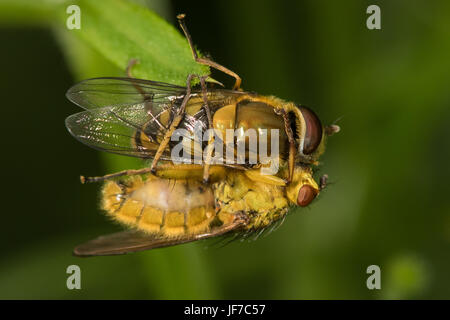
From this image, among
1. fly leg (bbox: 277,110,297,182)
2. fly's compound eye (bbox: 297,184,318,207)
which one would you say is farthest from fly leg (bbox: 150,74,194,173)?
fly's compound eye (bbox: 297,184,318,207)

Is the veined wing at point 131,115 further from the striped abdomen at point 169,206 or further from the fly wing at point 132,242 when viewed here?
the fly wing at point 132,242

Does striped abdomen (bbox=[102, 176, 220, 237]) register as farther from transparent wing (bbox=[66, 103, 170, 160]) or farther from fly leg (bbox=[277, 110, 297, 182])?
fly leg (bbox=[277, 110, 297, 182])

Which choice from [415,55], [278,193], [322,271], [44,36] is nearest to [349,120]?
[415,55]

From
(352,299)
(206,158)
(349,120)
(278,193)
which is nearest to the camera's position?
(206,158)

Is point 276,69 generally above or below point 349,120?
above

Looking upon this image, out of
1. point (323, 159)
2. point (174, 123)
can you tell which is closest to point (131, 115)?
point (174, 123)

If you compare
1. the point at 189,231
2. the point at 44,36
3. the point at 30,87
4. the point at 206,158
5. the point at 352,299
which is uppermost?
the point at 44,36

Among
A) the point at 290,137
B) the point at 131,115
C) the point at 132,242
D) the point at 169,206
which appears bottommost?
the point at 132,242

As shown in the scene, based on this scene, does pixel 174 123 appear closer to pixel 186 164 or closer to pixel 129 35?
pixel 186 164

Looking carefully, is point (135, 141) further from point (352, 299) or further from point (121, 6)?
point (352, 299)
